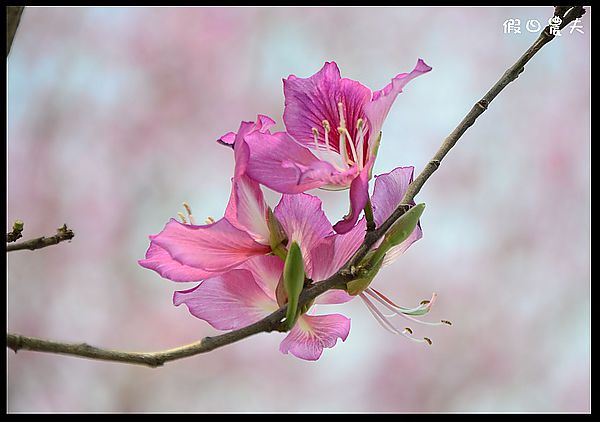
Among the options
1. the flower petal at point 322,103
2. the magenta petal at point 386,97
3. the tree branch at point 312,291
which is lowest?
the tree branch at point 312,291

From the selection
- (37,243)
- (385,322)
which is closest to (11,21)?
(37,243)

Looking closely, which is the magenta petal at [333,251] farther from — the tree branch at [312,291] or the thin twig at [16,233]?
the thin twig at [16,233]

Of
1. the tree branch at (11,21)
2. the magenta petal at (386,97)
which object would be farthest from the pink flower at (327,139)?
the tree branch at (11,21)

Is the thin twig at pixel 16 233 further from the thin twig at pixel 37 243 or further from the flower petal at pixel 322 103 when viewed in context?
the flower petal at pixel 322 103

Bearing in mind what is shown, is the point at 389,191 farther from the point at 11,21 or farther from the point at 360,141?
the point at 11,21

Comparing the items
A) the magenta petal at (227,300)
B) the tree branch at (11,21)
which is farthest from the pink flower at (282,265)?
the tree branch at (11,21)

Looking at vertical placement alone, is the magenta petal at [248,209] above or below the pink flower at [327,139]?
below

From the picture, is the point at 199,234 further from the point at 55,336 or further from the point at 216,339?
the point at 55,336
